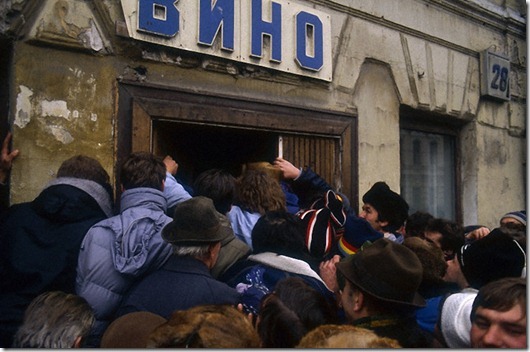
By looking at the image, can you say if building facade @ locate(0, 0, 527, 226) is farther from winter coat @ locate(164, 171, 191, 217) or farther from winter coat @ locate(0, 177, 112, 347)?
winter coat @ locate(0, 177, 112, 347)

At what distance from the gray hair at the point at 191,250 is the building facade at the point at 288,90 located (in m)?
1.22

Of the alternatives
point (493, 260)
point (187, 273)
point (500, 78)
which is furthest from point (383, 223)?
point (500, 78)

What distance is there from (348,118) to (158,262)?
2.60 metres

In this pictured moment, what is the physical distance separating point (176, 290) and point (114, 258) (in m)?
0.35

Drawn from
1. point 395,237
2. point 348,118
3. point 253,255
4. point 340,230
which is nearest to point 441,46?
point 348,118

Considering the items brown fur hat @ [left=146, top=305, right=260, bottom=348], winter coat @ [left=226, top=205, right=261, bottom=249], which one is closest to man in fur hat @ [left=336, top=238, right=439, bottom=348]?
brown fur hat @ [left=146, top=305, right=260, bottom=348]

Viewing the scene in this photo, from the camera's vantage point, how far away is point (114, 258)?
2137 millimetres

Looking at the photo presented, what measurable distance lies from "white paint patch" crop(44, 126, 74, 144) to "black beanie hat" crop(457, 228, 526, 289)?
2186mm

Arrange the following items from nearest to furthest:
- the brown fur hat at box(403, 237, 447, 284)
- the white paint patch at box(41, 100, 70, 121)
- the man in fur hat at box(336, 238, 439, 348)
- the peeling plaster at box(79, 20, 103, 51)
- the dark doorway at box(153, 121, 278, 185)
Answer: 1. the man in fur hat at box(336, 238, 439, 348)
2. the brown fur hat at box(403, 237, 447, 284)
3. the white paint patch at box(41, 100, 70, 121)
4. the peeling plaster at box(79, 20, 103, 51)
5. the dark doorway at box(153, 121, 278, 185)

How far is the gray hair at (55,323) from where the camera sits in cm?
161

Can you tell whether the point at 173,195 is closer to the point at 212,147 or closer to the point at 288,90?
the point at 288,90

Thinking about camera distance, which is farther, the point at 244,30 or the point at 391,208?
the point at 244,30

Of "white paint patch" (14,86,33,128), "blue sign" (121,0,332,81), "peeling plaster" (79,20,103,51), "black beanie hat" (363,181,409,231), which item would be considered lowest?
"black beanie hat" (363,181,409,231)

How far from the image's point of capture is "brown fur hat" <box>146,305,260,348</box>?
1.30 metres
